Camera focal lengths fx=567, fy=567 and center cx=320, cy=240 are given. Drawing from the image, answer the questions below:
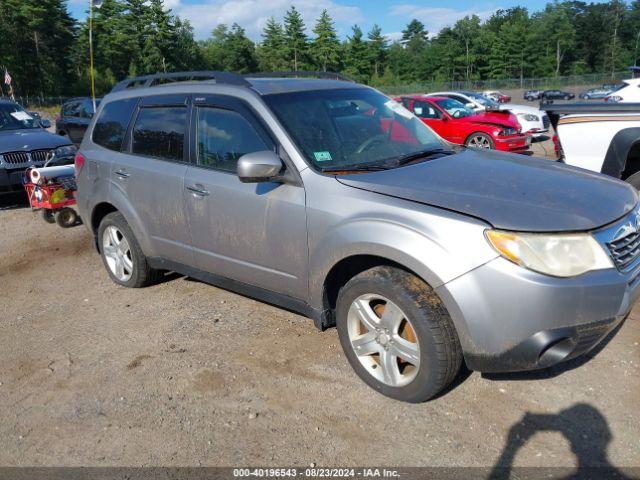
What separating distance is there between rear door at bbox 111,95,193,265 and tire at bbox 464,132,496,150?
952 cm

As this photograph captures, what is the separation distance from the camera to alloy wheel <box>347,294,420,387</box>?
318cm

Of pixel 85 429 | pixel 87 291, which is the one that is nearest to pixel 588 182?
pixel 85 429

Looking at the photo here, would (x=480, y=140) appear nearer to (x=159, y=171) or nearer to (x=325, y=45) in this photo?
(x=159, y=171)

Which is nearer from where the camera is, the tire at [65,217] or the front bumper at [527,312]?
the front bumper at [527,312]

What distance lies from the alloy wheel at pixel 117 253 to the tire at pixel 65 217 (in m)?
3.01

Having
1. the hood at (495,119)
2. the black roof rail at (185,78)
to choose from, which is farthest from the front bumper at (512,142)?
the black roof rail at (185,78)

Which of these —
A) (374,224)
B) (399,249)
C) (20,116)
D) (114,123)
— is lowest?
(399,249)

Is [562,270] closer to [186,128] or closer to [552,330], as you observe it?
[552,330]

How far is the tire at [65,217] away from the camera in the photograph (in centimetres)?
800

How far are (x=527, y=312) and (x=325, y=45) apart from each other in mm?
86009

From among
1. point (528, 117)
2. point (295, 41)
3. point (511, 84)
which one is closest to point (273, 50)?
point (295, 41)

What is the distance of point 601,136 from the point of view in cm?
586

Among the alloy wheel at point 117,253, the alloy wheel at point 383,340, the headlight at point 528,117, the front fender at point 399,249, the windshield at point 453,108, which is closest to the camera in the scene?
the front fender at point 399,249

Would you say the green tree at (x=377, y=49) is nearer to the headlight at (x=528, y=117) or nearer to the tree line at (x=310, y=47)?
the tree line at (x=310, y=47)
